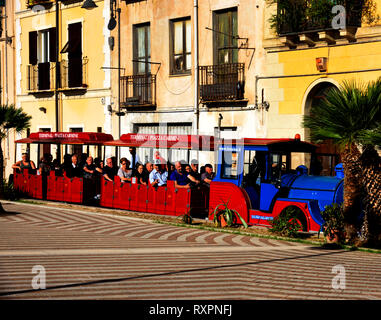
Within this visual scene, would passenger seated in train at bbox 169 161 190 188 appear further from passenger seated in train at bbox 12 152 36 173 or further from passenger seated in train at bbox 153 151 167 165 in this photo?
passenger seated in train at bbox 12 152 36 173

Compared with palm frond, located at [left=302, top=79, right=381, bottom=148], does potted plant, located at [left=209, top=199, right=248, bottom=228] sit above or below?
below

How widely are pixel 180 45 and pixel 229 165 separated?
11.6m

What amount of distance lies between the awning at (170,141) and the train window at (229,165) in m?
1.09

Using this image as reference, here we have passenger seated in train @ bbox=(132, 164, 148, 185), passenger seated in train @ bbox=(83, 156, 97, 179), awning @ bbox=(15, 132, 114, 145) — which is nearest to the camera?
passenger seated in train @ bbox=(132, 164, 148, 185)

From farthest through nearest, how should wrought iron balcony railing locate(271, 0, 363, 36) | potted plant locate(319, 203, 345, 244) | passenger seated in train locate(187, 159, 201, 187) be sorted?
1. wrought iron balcony railing locate(271, 0, 363, 36)
2. passenger seated in train locate(187, 159, 201, 187)
3. potted plant locate(319, 203, 345, 244)

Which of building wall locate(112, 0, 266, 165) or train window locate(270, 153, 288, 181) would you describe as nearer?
train window locate(270, 153, 288, 181)

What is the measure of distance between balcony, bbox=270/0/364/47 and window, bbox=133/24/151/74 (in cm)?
772

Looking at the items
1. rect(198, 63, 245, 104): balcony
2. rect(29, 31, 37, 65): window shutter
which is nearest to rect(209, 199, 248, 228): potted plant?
rect(198, 63, 245, 104): balcony

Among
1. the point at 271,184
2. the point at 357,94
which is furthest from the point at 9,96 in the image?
the point at 357,94

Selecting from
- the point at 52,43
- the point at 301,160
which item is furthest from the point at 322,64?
the point at 52,43

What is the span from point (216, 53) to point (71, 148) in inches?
415

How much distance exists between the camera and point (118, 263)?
1194cm

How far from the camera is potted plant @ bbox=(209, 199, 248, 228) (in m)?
17.9
